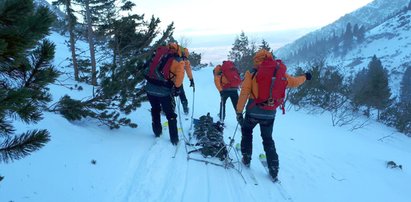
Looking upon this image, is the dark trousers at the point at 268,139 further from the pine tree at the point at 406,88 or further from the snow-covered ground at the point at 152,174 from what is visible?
the pine tree at the point at 406,88

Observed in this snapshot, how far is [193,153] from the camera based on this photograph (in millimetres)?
6734

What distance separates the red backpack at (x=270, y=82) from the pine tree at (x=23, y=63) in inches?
147

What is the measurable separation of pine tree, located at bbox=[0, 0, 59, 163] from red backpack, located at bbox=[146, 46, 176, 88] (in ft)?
13.8

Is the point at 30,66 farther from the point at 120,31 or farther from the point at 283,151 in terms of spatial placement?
the point at 120,31

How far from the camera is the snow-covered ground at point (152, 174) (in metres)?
4.35

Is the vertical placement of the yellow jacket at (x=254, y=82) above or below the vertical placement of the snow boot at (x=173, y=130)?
above

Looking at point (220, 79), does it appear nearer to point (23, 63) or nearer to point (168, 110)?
point (168, 110)

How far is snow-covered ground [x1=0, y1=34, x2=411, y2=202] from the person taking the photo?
14.3 ft

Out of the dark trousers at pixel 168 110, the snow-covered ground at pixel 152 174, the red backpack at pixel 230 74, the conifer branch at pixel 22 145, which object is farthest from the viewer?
the red backpack at pixel 230 74

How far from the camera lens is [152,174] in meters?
5.36

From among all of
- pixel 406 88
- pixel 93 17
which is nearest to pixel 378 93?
pixel 93 17

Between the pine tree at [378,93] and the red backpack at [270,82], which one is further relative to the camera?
the pine tree at [378,93]

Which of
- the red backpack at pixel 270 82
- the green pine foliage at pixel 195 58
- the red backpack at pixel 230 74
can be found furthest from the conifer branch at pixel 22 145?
the green pine foliage at pixel 195 58

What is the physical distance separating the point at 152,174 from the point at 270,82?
2603mm
